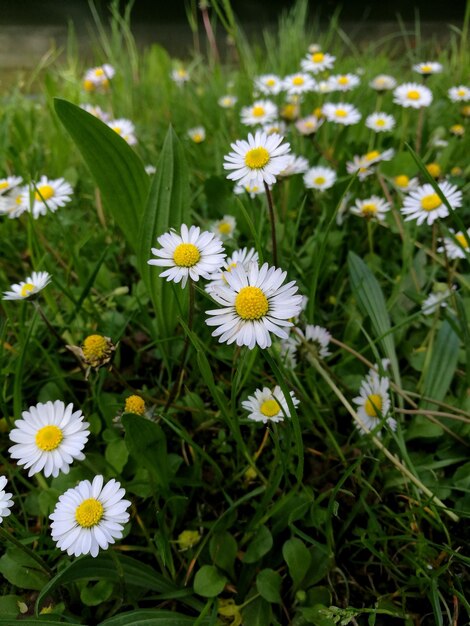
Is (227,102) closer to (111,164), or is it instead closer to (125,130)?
(125,130)

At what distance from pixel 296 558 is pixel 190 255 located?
0.48 m

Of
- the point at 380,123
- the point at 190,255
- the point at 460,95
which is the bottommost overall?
the point at 190,255

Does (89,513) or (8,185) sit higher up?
(8,185)

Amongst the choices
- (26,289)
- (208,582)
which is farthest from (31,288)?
(208,582)

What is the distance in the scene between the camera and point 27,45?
201 inches

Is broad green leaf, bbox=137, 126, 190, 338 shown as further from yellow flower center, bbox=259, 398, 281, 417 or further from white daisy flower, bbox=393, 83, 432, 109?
white daisy flower, bbox=393, 83, 432, 109

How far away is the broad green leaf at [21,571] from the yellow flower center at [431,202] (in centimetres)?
99

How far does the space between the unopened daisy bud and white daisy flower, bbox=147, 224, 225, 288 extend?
0.40 metres

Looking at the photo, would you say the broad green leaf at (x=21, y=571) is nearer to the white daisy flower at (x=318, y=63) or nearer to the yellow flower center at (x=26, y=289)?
the yellow flower center at (x=26, y=289)

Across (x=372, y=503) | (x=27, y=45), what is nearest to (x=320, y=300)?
(x=372, y=503)

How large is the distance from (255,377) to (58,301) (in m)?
0.62

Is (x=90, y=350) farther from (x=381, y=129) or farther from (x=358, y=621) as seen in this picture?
(x=381, y=129)

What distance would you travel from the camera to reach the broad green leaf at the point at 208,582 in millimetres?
780

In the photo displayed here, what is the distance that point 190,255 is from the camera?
78 cm
